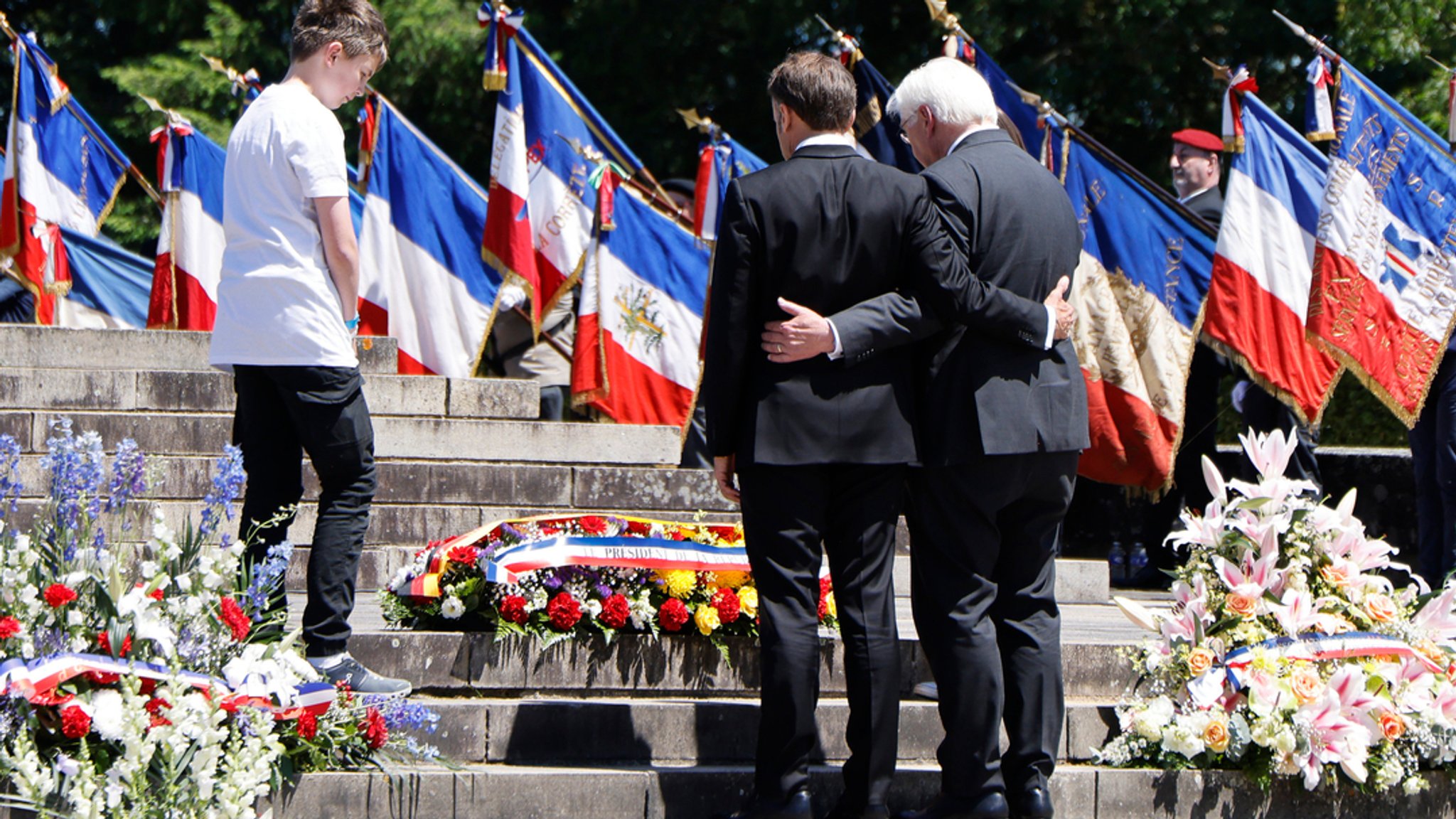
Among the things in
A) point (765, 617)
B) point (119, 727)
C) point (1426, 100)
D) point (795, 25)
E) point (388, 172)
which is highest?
point (795, 25)

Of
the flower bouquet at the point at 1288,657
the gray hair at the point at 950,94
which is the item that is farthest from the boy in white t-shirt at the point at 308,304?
the flower bouquet at the point at 1288,657

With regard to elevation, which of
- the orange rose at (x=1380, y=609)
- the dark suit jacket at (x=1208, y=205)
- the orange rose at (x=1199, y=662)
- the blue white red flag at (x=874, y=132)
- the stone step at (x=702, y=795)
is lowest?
the stone step at (x=702, y=795)

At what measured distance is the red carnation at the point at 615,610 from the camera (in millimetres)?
4695

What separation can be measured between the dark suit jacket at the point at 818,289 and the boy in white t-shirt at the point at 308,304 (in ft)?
3.27

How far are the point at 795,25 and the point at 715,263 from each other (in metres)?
13.0

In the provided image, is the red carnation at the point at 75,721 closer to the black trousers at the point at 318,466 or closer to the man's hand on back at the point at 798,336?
the black trousers at the point at 318,466

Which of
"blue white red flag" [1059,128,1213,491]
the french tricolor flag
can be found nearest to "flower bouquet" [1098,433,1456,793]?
"blue white red flag" [1059,128,1213,491]

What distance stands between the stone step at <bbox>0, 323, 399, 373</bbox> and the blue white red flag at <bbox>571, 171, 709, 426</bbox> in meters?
1.31

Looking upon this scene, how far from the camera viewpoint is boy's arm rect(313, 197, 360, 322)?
4113mm

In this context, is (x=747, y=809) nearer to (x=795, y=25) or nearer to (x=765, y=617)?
(x=765, y=617)

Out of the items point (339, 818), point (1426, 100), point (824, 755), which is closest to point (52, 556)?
point (339, 818)

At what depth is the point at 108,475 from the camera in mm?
4035

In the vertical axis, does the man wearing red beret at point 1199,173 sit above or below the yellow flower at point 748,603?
above

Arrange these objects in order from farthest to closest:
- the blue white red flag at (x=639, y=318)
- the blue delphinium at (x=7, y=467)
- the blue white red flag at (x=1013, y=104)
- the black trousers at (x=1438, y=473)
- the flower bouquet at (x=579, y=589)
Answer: the blue white red flag at (x=639, y=318)
the blue white red flag at (x=1013, y=104)
the black trousers at (x=1438, y=473)
the flower bouquet at (x=579, y=589)
the blue delphinium at (x=7, y=467)
